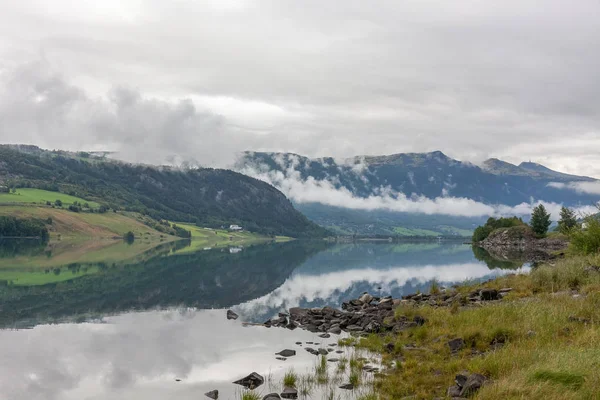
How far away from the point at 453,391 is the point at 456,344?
6.50 m

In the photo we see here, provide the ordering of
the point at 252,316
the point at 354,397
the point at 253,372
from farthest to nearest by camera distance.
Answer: the point at 252,316 < the point at 253,372 < the point at 354,397

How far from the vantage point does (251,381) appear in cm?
1962

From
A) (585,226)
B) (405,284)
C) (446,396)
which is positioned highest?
(585,226)

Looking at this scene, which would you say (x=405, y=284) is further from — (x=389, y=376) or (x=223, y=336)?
(x=389, y=376)

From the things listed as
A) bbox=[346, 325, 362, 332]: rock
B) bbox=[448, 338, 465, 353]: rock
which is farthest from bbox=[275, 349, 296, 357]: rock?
bbox=[448, 338, 465, 353]: rock

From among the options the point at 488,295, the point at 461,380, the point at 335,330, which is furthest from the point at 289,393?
the point at 488,295

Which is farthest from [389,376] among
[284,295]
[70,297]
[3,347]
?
[70,297]

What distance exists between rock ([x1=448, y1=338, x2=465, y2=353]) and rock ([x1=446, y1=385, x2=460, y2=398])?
19.1 ft

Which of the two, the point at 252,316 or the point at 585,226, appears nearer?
the point at 252,316

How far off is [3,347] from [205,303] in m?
20.9

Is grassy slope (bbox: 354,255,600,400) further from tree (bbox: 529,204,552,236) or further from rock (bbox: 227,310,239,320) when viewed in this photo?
tree (bbox: 529,204,552,236)

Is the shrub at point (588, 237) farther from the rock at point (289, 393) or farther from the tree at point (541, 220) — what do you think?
the tree at point (541, 220)

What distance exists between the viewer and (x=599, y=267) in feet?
113

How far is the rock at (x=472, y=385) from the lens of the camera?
1443cm
